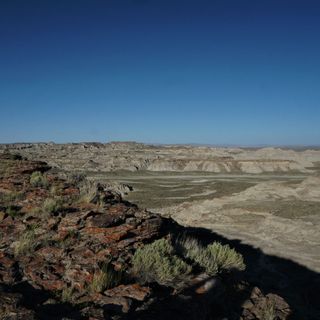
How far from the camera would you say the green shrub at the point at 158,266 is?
27.2 ft

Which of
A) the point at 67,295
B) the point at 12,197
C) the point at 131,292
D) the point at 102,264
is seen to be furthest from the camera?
the point at 12,197

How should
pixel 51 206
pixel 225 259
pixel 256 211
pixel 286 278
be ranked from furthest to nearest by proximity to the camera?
pixel 256 211
pixel 286 278
pixel 51 206
pixel 225 259

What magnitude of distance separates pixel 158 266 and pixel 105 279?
1315 mm

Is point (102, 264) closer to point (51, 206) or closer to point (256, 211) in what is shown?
point (51, 206)

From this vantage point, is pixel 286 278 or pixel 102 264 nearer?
pixel 102 264

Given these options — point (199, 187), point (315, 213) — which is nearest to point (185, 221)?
point (315, 213)

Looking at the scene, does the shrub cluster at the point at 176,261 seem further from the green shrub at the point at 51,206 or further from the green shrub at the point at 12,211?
the green shrub at the point at 12,211

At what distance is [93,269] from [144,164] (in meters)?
92.5

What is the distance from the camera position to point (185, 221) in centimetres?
3894

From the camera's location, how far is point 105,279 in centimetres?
754

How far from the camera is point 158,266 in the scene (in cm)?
849

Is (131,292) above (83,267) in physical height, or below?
below

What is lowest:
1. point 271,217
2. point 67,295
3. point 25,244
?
point 271,217

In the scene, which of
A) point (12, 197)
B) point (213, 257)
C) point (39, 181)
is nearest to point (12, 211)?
point (12, 197)
